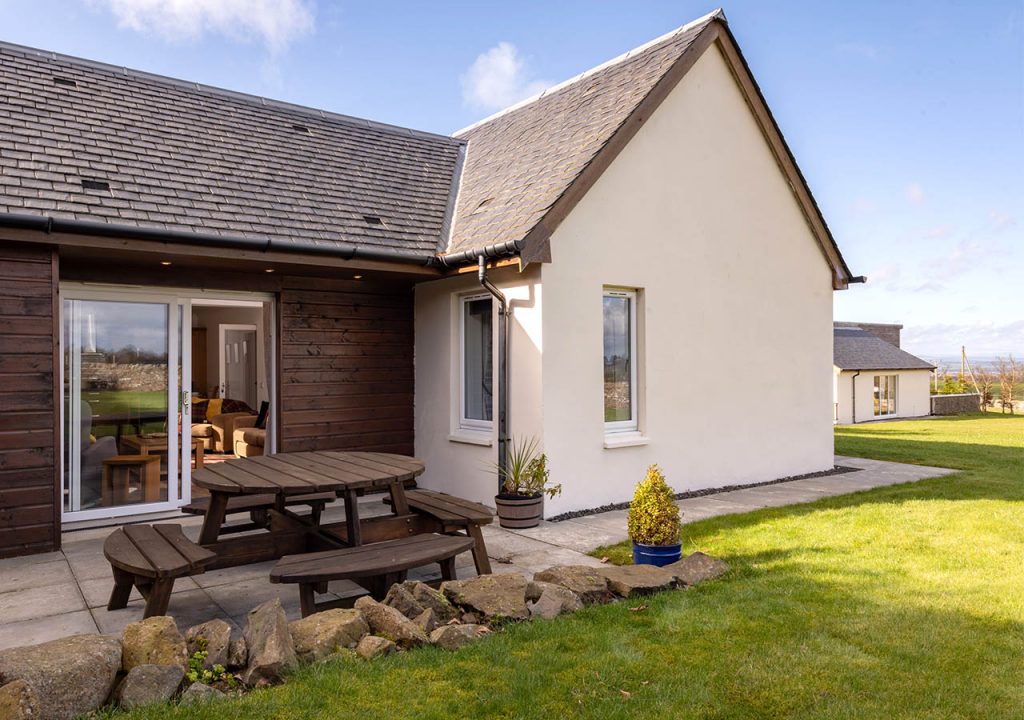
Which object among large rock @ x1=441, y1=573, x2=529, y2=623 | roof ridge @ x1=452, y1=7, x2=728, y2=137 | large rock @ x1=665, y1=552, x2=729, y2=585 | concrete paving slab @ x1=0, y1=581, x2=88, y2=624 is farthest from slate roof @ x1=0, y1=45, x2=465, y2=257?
large rock @ x1=665, y1=552, x2=729, y2=585

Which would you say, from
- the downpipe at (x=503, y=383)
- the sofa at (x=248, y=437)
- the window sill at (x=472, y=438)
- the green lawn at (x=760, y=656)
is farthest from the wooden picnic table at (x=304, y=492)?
the sofa at (x=248, y=437)

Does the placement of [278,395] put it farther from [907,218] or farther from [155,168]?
[907,218]

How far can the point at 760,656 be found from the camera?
3840 mm

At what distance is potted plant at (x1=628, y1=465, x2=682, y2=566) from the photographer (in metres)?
5.35

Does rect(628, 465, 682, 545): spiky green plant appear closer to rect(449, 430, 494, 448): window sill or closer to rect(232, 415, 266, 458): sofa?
rect(449, 430, 494, 448): window sill

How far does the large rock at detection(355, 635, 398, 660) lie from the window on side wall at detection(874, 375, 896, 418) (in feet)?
102

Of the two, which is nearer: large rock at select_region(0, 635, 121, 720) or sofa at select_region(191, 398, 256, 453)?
large rock at select_region(0, 635, 121, 720)

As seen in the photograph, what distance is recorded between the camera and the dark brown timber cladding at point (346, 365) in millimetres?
8812

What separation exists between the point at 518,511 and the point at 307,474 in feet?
9.08

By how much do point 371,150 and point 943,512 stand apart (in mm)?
8944

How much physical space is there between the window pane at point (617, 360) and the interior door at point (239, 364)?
966 cm

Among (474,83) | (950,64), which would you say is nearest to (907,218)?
(950,64)

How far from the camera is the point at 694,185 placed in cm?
933

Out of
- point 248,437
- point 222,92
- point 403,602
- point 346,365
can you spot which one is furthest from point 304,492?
point 222,92
